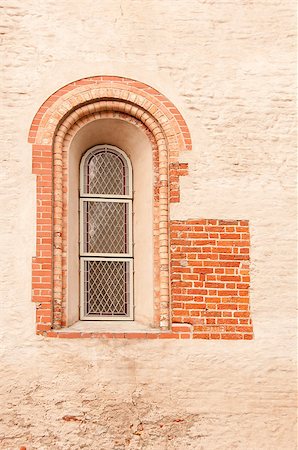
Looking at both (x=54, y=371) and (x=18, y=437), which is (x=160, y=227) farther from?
(x=18, y=437)

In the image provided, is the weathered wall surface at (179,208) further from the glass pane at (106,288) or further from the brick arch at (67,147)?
the glass pane at (106,288)

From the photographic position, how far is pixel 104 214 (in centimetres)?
723

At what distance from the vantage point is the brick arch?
21.6 ft

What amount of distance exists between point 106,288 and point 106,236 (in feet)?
1.83

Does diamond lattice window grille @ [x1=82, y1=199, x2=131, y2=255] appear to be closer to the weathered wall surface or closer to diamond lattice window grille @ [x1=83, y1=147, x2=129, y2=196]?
diamond lattice window grille @ [x1=83, y1=147, x2=129, y2=196]

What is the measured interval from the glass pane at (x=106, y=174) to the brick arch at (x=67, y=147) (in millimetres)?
437

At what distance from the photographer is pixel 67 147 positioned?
696 centimetres

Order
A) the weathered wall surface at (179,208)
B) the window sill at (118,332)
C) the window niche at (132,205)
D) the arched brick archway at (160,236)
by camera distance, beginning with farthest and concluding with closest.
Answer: the window niche at (132,205) → the arched brick archway at (160,236) → the window sill at (118,332) → the weathered wall surface at (179,208)

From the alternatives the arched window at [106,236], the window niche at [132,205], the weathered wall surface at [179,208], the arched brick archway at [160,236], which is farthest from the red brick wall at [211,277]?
the arched window at [106,236]

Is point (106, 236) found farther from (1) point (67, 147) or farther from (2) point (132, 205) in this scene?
(1) point (67, 147)

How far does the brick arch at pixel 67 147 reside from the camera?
6578 millimetres

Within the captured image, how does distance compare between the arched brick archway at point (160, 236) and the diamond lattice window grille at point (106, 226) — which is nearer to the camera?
the arched brick archway at point (160, 236)

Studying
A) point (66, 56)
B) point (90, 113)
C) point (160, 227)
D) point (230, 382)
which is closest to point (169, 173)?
point (160, 227)

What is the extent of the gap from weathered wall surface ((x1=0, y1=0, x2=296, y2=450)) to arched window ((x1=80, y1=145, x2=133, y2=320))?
0.71 metres
